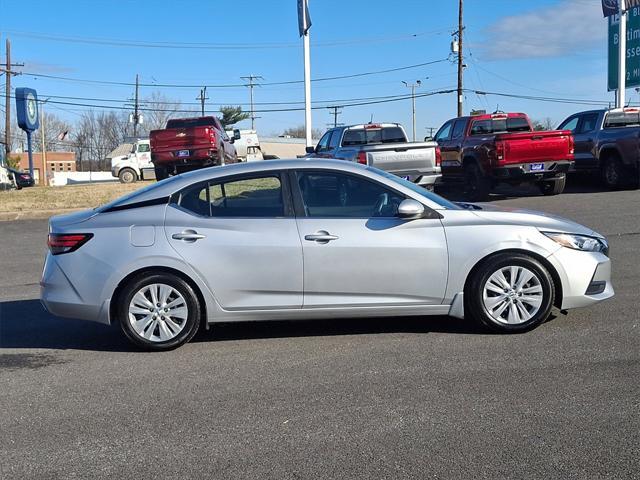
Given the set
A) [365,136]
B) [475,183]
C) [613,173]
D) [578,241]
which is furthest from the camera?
[613,173]

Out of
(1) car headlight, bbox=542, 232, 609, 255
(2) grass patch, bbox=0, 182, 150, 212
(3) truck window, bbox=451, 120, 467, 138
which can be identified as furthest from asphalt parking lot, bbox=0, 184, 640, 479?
(3) truck window, bbox=451, 120, 467, 138

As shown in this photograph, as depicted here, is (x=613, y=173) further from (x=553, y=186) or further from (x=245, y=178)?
(x=245, y=178)

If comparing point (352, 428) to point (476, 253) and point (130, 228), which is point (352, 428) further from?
point (130, 228)

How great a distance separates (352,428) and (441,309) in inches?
80.4

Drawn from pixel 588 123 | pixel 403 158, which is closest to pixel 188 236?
pixel 403 158

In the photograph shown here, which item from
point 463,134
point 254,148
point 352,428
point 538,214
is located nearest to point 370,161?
point 463,134

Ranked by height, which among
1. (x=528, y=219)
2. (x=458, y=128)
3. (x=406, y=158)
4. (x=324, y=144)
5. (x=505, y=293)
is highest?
(x=458, y=128)

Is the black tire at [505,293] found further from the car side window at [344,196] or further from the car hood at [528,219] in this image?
the car side window at [344,196]

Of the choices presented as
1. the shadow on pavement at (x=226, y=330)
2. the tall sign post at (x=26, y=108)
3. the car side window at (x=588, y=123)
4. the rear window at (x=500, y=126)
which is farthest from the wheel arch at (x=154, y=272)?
the tall sign post at (x=26, y=108)

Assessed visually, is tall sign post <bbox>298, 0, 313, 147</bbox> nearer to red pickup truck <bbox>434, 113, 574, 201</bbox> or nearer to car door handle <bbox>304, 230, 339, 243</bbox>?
red pickup truck <bbox>434, 113, 574, 201</bbox>

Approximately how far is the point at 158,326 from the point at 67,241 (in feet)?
3.40

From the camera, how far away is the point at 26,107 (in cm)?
3425

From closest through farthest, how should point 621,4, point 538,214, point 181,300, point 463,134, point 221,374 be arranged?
point 221,374 → point 181,300 → point 538,214 → point 463,134 → point 621,4

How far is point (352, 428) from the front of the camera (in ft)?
14.0
